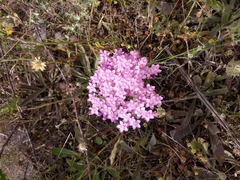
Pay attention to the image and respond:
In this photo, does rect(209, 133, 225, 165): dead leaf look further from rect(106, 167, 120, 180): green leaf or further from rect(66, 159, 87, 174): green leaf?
rect(66, 159, 87, 174): green leaf

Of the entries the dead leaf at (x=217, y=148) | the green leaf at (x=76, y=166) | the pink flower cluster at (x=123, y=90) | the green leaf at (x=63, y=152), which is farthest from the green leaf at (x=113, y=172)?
the dead leaf at (x=217, y=148)

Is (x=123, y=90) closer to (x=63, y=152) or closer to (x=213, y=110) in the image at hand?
(x=213, y=110)

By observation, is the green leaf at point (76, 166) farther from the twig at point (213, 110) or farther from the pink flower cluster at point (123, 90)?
the twig at point (213, 110)

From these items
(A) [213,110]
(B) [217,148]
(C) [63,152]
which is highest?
(A) [213,110]

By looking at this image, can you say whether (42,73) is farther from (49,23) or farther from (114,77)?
(114,77)

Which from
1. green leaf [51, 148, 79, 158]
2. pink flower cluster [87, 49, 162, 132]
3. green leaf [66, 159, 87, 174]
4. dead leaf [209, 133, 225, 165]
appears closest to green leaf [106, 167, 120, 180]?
green leaf [66, 159, 87, 174]

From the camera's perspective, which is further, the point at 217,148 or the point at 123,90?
the point at 217,148

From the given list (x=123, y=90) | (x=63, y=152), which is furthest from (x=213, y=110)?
(x=63, y=152)

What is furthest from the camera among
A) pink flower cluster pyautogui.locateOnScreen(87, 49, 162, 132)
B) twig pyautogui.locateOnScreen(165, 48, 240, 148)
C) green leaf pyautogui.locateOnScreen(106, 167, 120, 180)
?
green leaf pyautogui.locateOnScreen(106, 167, 120, 180)

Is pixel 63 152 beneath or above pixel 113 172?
beneath

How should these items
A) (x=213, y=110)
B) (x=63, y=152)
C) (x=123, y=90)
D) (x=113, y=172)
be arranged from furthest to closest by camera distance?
1. (x=63, y=152)
2. (x=113, y=172)
3. (x=213, y=110)
4. (x=123, y=90)

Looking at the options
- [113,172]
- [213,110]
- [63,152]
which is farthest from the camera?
[63,152]
